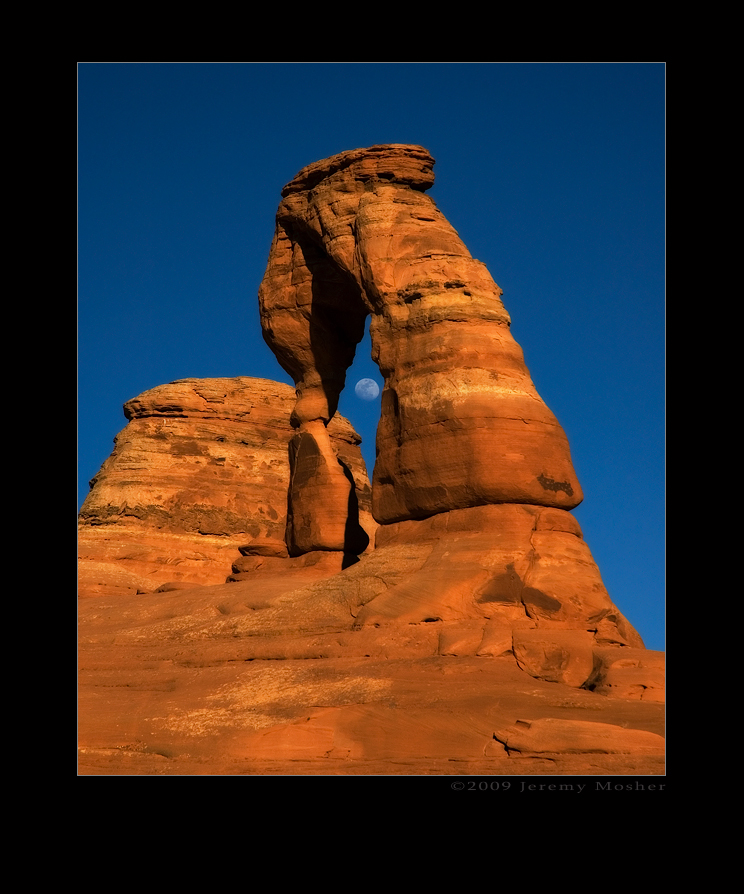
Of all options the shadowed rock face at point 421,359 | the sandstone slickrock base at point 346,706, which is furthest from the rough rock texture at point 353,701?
the shadowed rock face at point 421,359

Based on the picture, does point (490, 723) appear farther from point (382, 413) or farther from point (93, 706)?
point (382, 413)

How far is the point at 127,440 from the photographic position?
3466cm

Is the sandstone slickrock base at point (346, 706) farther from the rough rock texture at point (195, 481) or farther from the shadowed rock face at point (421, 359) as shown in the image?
the rough rock texture at point (195, 481)

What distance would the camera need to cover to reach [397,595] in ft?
51.9

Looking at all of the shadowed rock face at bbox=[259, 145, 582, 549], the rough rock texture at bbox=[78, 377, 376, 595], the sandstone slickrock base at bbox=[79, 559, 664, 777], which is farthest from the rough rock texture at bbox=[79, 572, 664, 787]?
the rough rock texture at bbox=[78, 377, 376, 595]

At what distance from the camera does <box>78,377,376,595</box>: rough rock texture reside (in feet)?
105

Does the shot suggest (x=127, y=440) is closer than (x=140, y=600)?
No

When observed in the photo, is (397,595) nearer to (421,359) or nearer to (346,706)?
(346,706)

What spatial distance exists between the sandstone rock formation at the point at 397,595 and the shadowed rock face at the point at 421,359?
0.04m

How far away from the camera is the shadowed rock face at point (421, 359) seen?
16.8 m

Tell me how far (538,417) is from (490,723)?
594 centimetres

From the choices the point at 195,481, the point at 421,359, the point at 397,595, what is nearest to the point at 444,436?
the point at 421,359
